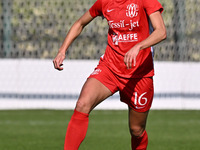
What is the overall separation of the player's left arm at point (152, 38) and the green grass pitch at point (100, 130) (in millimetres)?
2521

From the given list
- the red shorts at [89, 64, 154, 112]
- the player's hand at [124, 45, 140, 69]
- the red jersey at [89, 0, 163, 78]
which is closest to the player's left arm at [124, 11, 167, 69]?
the player's hand at [124, 45, 140, 69]

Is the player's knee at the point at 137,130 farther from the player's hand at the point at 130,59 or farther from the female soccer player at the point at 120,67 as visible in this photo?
the player's hand at the point at 130,59

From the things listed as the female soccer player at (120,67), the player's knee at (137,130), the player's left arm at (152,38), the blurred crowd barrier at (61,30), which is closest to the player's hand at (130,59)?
the player's left arm at (152,38)

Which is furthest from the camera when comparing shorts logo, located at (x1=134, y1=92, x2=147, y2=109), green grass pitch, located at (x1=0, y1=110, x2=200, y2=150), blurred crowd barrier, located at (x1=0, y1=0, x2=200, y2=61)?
blurred crowd barrier, located at (x1=0, y1=0, x2=200, y2=61)

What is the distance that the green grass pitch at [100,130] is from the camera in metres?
8.00

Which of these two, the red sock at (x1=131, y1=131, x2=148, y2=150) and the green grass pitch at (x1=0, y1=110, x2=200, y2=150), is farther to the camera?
the green grass pitch at (x1=0, y1=110, x2=200, y2=150)

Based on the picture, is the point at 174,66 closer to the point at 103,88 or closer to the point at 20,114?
the point at 20,114

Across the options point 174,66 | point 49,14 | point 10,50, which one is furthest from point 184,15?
point 10,50

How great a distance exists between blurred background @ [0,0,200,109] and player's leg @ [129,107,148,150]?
5968 millimetres

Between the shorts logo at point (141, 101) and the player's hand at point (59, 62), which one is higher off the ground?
the player's hand at point (59, 62)

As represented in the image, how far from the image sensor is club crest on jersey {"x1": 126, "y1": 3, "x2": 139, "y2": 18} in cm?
595

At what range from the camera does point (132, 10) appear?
596 cm

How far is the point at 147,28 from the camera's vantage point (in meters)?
6.05

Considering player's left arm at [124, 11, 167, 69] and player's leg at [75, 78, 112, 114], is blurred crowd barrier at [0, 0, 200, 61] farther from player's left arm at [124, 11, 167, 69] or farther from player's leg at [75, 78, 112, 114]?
player's left arm at [124, 11, 167, 69]
